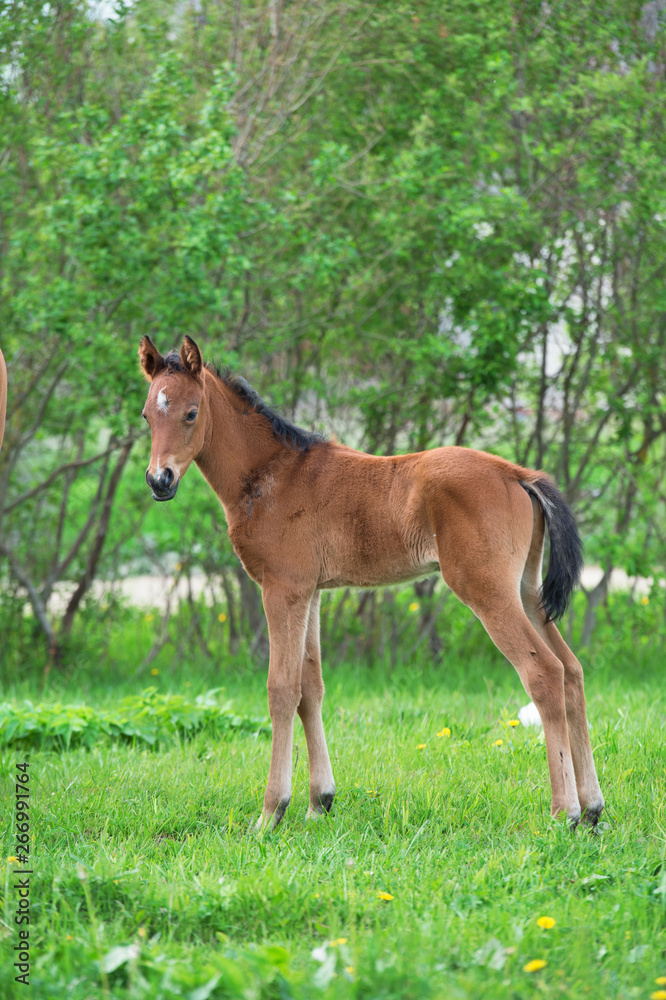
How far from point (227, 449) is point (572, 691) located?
1.94 meters

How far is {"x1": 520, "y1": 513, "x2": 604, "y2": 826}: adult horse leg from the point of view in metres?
3.93

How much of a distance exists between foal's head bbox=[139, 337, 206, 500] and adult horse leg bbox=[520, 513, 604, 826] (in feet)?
5.31

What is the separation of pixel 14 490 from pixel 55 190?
298cm

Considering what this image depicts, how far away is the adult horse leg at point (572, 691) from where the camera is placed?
3928 millimetres

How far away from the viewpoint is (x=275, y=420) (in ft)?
14.5

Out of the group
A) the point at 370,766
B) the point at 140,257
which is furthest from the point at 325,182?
the point at 370,766

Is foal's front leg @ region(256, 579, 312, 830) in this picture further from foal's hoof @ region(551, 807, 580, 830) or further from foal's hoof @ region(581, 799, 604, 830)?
foal's hoof @ region(581, 799, 604, 830)

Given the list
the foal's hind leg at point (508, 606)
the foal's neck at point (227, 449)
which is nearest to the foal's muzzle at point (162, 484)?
the foal's neck at point (227, 449)

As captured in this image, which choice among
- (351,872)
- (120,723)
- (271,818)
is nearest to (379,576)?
(271,818)

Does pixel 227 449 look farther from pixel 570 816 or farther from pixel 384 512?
pixel 570 816

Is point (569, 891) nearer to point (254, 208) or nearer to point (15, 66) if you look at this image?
point (254, 208)

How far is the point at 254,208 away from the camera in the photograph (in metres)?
7.08

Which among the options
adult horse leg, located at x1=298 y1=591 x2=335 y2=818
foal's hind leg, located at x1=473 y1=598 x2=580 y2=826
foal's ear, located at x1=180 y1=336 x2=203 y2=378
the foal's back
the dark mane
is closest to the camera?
foal's hind leg, located at x1=473 y1=598 x2=580 y2=826

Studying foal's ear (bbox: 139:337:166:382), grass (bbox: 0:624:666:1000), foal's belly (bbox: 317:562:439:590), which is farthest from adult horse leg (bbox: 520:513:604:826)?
foal's ear (bbox: 139:337:166:382)
